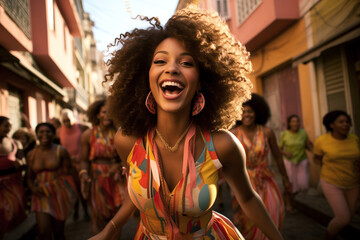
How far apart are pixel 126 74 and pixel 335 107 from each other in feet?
19.4

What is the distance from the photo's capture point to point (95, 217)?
13.2 ft

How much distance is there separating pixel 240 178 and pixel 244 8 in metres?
9.87

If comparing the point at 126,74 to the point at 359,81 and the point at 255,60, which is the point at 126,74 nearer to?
the point at 359,81

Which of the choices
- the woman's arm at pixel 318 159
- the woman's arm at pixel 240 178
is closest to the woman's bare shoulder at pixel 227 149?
the woman's arm at pixel 240 178

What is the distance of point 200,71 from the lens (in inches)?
77.5

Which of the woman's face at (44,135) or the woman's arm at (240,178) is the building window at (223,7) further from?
the woman's arm at (240,178)

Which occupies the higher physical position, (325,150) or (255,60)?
(255,60)

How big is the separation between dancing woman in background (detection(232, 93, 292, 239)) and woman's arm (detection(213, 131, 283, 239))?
4.80ft

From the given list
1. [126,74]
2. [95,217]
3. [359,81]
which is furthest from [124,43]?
[359,81]

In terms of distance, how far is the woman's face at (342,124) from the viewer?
392cm

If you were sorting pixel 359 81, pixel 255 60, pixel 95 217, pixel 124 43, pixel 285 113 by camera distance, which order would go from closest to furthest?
pixel 124 43 → pixel 95 217 → pixel 359 81 → pixel 285 113 → pixel 255 60

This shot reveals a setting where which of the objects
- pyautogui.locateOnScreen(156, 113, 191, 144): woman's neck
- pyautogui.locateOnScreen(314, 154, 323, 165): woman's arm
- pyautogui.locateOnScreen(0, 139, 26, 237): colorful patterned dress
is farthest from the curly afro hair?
pyautogui.locateOnScreen(0, 139, 26, 237): colorful patterned dress

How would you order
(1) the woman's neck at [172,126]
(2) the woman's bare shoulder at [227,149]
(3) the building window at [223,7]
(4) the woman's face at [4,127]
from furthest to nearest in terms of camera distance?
(3) the building window at [223,7] → (4) the woman's face at [4,127] → (1) the woman's neck at [172,126] → (2) the woman's bare shoulder at [227,149]

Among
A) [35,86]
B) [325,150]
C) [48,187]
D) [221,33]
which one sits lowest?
[48,187]
